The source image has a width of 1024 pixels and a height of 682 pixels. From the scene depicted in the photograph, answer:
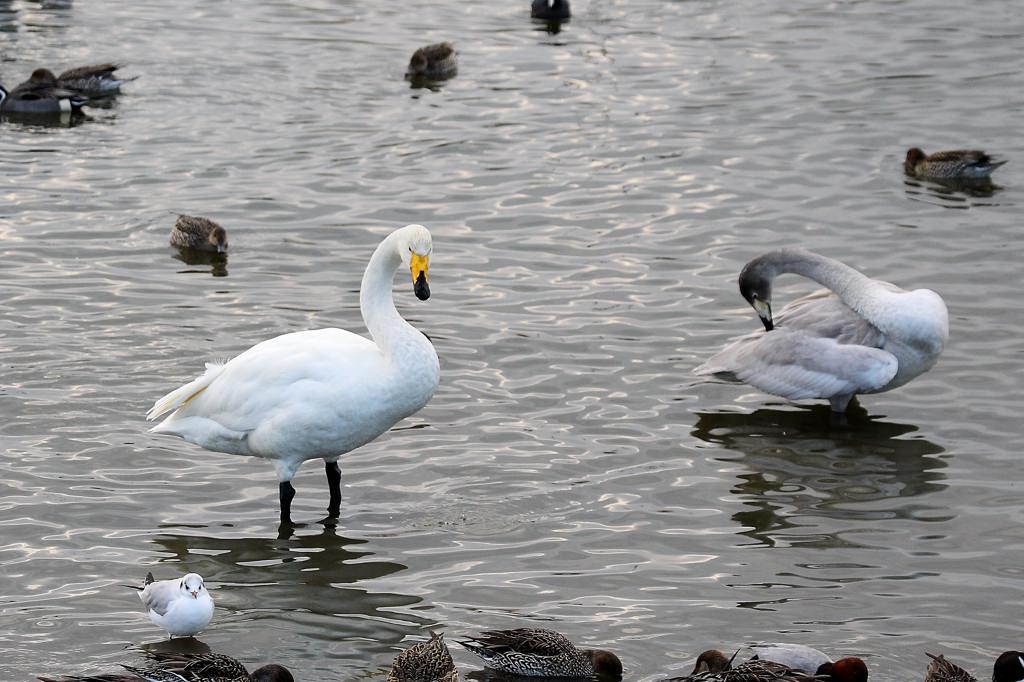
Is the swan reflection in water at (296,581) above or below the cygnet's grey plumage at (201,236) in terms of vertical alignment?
below

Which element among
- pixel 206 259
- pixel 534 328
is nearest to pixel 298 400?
pixel 534 328

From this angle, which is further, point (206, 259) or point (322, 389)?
point (206, 259)

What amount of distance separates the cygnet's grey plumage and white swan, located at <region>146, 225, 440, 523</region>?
4571 mm

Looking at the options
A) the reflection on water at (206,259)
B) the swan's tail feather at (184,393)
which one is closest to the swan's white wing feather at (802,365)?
the swan's tail feather at (184,393)

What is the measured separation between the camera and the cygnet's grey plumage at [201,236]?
1416cm

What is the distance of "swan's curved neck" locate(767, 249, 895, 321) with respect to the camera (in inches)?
445

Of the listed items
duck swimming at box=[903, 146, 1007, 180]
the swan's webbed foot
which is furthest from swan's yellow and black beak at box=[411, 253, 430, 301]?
duck swimming at box=[903, 146, 1007, 180]

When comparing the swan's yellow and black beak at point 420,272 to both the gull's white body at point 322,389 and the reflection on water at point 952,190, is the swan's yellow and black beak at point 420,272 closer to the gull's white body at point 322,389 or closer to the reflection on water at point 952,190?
the gull's white body at point 322,389

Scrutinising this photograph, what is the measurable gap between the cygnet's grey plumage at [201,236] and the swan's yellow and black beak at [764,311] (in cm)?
483

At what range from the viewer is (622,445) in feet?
34.9

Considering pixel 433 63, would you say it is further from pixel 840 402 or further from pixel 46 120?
pixel 840 402

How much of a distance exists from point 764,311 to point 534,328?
181cm

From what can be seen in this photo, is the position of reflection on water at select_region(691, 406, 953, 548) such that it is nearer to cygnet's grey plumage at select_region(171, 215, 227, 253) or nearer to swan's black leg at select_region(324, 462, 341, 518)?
swan's black leg at select_region(324, 462, 341, 518)

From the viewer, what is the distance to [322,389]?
920 centimetres
